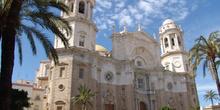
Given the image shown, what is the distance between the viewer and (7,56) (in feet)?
30.5

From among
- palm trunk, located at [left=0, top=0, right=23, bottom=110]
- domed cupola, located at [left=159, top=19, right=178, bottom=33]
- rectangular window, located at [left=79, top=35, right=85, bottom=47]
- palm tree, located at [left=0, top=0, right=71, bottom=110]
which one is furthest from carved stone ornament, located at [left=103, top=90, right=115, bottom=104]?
domed cupola, located at [left=159, top=19, right=178, bottom=33]

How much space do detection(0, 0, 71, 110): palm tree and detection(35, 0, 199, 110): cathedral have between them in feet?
43.1

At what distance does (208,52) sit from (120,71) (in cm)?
1706

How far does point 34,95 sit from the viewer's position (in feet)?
122

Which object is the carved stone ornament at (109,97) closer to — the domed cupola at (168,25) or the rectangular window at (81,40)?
the rectangular window at (81,40)

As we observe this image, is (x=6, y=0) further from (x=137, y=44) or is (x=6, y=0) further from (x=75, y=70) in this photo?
(x=137, y=44)

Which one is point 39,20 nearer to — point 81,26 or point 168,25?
point 81,26

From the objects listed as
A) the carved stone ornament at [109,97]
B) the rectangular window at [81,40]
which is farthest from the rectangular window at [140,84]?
the rectangular window at [81,40]

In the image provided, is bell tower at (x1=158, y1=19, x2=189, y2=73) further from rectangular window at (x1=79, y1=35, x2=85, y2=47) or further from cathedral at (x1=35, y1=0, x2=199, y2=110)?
rectangular window at (x1=79, y1=35, x2=85, y2=47)

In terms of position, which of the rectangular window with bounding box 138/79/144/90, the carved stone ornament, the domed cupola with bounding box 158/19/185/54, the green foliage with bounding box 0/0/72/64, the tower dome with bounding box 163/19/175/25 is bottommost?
the carved stone ornament

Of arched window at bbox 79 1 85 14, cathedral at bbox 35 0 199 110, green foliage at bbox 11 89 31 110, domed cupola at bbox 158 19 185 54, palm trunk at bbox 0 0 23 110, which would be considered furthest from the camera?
domed cupola at bbox 158 19 185 54

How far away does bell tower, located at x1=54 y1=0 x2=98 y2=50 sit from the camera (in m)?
28.7

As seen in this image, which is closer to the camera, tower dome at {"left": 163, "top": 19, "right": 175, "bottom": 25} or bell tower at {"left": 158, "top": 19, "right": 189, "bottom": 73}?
bell tower at {"left": 158, "top": 19, "right": 189, "bottom": 73}

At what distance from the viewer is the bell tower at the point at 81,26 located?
28672 mm
